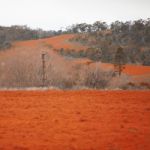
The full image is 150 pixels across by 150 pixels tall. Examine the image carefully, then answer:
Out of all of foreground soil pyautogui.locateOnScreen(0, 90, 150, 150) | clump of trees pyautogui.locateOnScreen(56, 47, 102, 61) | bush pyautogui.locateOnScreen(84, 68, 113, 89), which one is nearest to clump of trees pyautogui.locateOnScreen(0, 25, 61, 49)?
clump of trees pyautogui.locateOnScreen(56, 47, 102, 61)

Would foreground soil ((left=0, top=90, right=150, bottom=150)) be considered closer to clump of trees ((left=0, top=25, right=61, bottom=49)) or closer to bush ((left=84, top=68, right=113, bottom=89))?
bush ((left=84, top=68, right=113, bottom=89))

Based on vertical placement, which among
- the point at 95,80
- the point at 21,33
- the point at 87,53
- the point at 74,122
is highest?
the point at 21,33

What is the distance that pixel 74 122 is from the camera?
12.2m

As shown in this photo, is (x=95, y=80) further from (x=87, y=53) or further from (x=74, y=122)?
(x=87, y=53)

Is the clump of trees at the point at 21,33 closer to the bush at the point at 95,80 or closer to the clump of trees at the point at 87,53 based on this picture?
the clump of trees at the point at 87,53

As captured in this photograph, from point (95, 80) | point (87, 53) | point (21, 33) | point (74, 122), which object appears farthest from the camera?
point (21, 33)

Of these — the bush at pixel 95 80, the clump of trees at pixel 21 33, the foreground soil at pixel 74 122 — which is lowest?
the bush at pixel 95 80

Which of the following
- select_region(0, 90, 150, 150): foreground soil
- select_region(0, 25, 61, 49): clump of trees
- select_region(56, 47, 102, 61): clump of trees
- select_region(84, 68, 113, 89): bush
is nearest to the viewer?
select_region(0, 90, 150, 150): foreground soil

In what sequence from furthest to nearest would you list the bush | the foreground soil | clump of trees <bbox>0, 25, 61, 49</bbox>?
clump of trees <bbox>0, 25, 61, 49</bbox> → the bush → the foreground soil

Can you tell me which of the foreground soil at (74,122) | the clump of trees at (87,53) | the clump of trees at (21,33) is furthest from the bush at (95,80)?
the clump of trees at (21,33)

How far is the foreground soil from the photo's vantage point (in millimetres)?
9656

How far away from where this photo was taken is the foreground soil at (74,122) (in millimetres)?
9656

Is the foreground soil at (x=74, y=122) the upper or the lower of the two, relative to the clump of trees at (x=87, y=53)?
upper

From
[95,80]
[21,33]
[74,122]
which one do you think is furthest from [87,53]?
[74,122]
